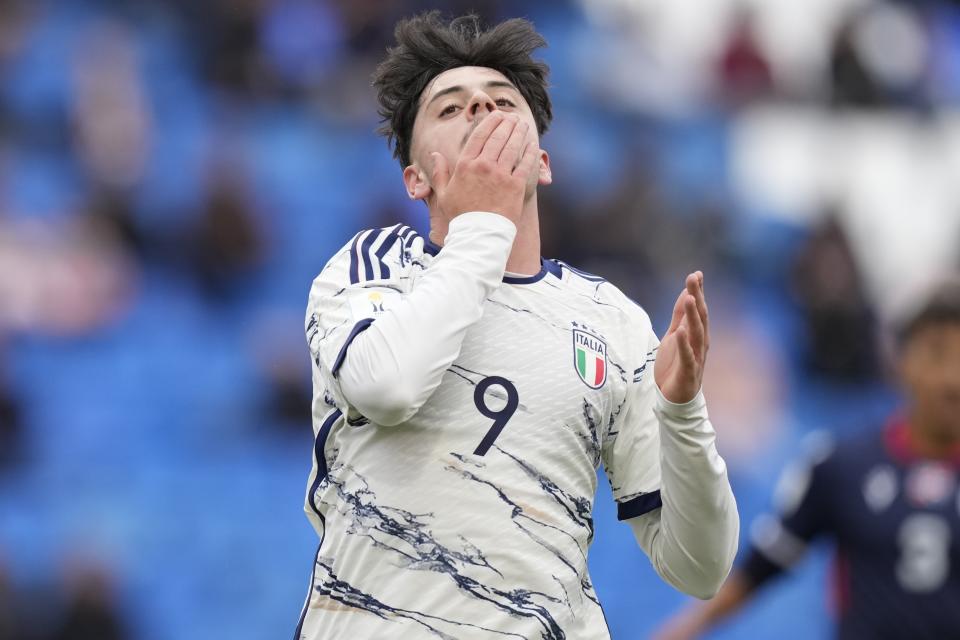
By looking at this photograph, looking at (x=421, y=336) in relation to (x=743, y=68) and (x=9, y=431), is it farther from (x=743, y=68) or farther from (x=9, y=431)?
(x=743, y=68)

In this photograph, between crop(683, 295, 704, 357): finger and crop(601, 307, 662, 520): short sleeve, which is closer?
crop(683, 295, 704, 357): finger

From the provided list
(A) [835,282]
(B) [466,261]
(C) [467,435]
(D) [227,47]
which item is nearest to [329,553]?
(C) [467,435]

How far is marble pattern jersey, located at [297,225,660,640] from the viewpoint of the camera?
3.08m

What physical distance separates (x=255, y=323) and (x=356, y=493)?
7540 millimetres

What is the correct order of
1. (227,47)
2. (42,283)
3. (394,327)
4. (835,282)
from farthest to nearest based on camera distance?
(227,47) → (835,282) → (42,283) → (394,327)

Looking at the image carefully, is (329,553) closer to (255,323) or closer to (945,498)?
(945,498)

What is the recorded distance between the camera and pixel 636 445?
343cm

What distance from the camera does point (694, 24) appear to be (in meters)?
14.1

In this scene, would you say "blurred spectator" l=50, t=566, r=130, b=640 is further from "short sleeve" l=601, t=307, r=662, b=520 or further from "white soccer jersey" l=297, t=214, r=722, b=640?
"short sleeve" l=601, t=307, r=662, b=520

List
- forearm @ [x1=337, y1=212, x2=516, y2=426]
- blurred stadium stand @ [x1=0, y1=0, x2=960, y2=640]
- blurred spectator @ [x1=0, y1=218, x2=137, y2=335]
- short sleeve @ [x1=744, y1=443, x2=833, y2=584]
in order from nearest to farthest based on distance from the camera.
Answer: forearm @ [x1=337, y1=212, x2=516, y2=426], short sleeve @ [x1=744, y1=443, x2=833, y2=584], blurred stadium stand @ [x1=0, y1=0, x2=960, y2=640], blurred spectator @ [x1=0, y1=218, x2=137, y2=335]

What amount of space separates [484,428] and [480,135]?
658 millimetres

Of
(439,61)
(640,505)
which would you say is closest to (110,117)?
(439,61)

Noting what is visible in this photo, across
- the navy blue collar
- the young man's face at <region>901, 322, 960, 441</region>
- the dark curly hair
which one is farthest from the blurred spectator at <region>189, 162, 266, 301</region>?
the navy blue collar

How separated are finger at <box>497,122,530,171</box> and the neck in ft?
0.71
